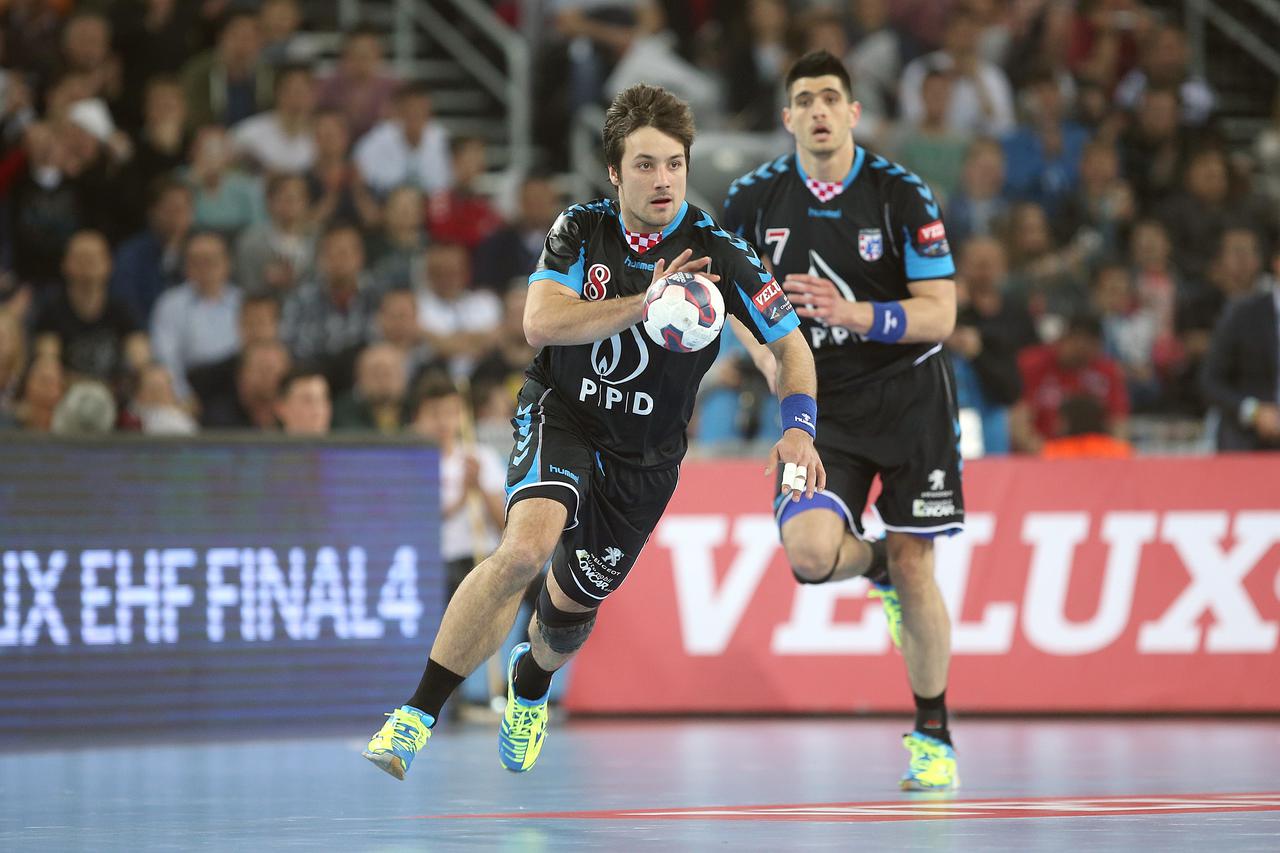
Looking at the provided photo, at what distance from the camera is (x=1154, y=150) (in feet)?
59.7

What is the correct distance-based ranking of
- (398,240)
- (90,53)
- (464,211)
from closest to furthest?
(90,53) < (398,240) < (464,211)

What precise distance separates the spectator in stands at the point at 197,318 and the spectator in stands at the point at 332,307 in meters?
0.45

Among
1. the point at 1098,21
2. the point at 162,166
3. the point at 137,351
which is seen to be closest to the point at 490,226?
the point at 162,166

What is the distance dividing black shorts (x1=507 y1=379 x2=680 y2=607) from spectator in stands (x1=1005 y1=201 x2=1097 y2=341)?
8949 millimetres

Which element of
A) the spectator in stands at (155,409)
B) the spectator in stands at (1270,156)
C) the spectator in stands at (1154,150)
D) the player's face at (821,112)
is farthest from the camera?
the spectator in stands at (1270,156)

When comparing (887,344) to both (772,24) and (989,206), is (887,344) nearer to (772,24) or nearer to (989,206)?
(989,206)

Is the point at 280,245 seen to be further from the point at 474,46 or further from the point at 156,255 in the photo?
the point at 474,46

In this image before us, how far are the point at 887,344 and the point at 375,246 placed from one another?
307 inches

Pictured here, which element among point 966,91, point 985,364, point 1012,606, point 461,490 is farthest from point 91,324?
point 966,91

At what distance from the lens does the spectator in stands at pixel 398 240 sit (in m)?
15.1

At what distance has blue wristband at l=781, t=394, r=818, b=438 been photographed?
6.89 meters

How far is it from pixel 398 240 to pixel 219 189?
4.84ft

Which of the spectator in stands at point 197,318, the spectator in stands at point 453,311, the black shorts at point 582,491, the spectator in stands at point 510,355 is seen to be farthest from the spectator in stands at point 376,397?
the black shorts at point 582,491

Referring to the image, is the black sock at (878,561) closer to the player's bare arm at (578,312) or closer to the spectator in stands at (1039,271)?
the player's bare arm at (578,312)
